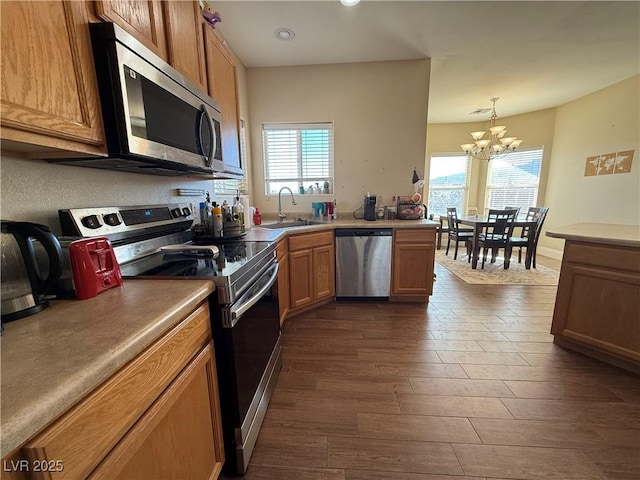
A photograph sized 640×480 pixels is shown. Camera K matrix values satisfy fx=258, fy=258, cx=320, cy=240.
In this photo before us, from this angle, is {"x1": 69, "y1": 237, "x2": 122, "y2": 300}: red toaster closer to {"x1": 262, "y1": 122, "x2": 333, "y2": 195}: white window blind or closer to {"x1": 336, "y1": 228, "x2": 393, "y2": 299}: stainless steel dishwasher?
{"x1": 336, "y1": 228, "x2": 393, "y2": 299}: stainless steel dishwasher

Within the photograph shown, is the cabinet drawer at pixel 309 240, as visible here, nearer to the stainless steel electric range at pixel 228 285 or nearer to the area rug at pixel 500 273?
the stainless steel electric range at pixel 228 285

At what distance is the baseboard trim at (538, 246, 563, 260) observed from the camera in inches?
184

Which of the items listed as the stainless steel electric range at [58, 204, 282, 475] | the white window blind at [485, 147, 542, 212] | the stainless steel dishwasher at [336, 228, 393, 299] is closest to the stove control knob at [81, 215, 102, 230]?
the stainless steel electric range at [58, 204, 282, 475]

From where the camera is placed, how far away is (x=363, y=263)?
2.80m

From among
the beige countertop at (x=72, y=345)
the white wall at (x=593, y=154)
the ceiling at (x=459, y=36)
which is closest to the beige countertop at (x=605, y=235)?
the ceiling at (x=459, y=36)

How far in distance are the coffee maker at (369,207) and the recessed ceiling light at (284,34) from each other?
1.75 m

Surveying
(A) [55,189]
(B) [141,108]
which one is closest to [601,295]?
(B) [141,108]

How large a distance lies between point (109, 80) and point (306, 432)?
173cm

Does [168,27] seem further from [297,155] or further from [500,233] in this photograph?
[500,233]

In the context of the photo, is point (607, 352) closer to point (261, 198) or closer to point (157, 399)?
point (157, 399)

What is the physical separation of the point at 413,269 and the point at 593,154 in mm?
3985

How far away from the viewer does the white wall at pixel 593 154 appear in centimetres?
362

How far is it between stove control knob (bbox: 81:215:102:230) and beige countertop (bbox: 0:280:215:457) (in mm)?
370

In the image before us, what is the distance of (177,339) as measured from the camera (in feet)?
2.52
